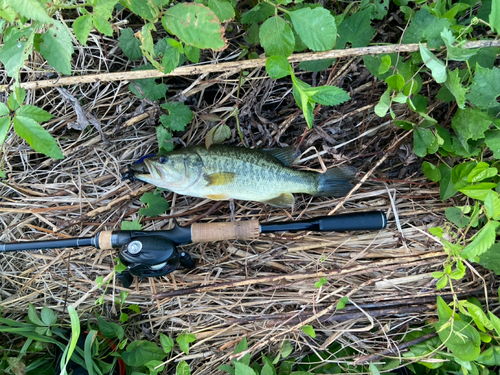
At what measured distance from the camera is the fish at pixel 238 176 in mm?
2631

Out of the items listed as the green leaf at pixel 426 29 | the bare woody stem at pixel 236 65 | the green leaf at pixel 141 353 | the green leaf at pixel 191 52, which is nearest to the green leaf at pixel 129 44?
the bare woody stem at pixel 236 65

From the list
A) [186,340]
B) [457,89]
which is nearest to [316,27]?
[457,89]

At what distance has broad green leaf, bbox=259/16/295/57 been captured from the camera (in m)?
1.97

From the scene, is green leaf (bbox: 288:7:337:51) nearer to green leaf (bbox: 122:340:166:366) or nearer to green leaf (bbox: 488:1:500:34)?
green leaf (bbox: 488:1:500:34)

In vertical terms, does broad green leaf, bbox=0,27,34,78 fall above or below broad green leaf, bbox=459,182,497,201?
above

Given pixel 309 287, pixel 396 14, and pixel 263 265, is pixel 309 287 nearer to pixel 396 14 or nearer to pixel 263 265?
pixel 263 265

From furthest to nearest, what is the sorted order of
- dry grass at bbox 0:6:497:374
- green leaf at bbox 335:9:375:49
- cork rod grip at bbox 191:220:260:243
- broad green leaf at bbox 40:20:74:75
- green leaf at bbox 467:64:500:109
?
1. dry grass at bbox 0:6:497:374
2. cork rod grip at bbox 191:220:260:243
3. green leaf at bbox 335:9:375:49
4. green leaf at bbox 467:64:500:109
5. broad green leaf at bbox 40:20:74:75

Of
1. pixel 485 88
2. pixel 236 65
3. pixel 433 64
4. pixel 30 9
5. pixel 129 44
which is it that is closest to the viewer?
pixel 30 9

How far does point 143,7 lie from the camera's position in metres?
1.76

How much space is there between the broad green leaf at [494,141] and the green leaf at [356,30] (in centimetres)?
105

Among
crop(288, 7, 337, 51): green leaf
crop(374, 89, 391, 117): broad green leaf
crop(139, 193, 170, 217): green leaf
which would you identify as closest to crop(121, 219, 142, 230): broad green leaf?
crop(139, 193, 170, 217): green leaf

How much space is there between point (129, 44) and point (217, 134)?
0.96m

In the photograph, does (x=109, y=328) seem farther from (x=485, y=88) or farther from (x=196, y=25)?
(x=485, y=88)

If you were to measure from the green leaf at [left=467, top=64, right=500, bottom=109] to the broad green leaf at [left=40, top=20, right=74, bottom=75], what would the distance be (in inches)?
98.8
